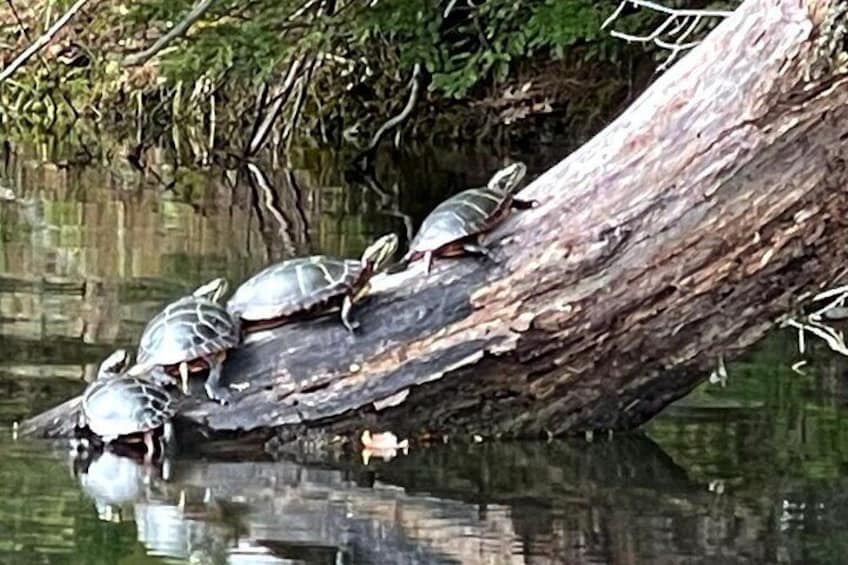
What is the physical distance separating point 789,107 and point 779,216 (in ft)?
0.71

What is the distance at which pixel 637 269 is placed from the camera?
143 inches

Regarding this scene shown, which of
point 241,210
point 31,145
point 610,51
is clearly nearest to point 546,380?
point 241,210

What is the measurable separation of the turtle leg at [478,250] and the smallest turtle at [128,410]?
67cm

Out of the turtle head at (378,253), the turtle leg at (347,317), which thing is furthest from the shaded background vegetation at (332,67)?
the turtle leg at (347,317)

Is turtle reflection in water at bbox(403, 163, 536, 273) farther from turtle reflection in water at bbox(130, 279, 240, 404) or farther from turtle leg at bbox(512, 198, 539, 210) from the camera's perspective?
turtle reflection in water at bbox(130, 279, 240, 404)

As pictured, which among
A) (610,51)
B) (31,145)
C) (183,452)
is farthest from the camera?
(31,145)

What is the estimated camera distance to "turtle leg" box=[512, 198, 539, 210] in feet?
12.4

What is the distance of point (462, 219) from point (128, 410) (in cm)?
78

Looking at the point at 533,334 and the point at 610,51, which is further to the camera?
the point at 610,51

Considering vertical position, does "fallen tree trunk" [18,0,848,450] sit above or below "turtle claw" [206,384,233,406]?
above

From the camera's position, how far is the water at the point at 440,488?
2820mm

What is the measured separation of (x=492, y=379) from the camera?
371 cm

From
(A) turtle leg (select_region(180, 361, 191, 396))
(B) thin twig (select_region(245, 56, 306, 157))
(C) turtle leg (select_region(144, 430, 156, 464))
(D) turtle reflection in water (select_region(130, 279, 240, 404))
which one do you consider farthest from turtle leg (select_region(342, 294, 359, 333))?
(B) thin twig (select_region(245, 56, 306, 157))

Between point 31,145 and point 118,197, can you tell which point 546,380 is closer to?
point 118,197
